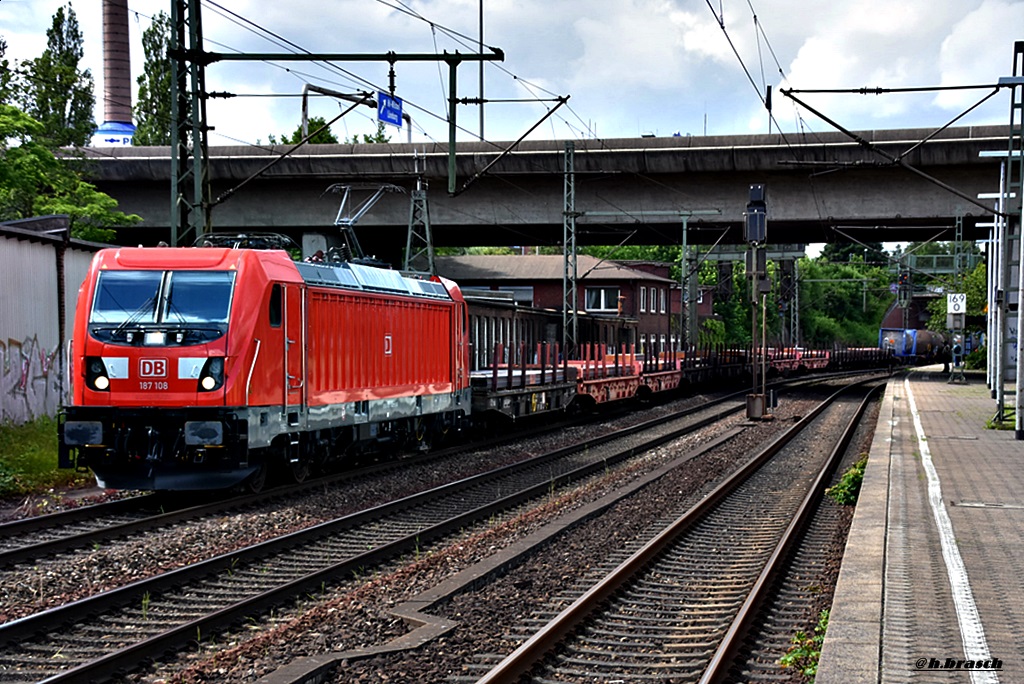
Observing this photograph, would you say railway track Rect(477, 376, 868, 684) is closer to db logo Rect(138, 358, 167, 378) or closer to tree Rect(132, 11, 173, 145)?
db logo Rect(138, 358, 167, 378)

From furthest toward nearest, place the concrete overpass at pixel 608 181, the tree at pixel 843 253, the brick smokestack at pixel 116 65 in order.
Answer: the tree at pixel 843 253, the brick smokestack at pixel 116 65, the concrete overpass at pixel 608 181

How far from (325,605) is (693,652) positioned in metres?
2.83

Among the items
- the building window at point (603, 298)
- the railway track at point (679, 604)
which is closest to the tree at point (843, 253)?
the building window at point (603, 298)

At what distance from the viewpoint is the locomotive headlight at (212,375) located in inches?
531

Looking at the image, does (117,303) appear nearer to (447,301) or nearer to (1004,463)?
(447,301)

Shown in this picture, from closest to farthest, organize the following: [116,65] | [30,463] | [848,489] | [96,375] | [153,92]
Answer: [96,375] → [848,489] → [30,463] → [116,65] → [153,92]

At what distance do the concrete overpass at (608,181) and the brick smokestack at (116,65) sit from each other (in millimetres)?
29106

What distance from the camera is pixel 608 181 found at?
3988cm

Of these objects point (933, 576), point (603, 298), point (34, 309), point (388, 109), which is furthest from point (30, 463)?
point (603, 298)

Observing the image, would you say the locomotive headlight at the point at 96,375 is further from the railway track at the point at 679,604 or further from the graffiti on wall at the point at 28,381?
the railway track at the point at 679,604

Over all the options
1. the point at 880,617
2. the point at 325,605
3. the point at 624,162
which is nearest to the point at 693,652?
the point at 880,617

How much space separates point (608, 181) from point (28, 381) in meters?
24.3

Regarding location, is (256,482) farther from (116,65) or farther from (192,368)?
(116,65)

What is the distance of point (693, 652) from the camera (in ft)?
25.5
